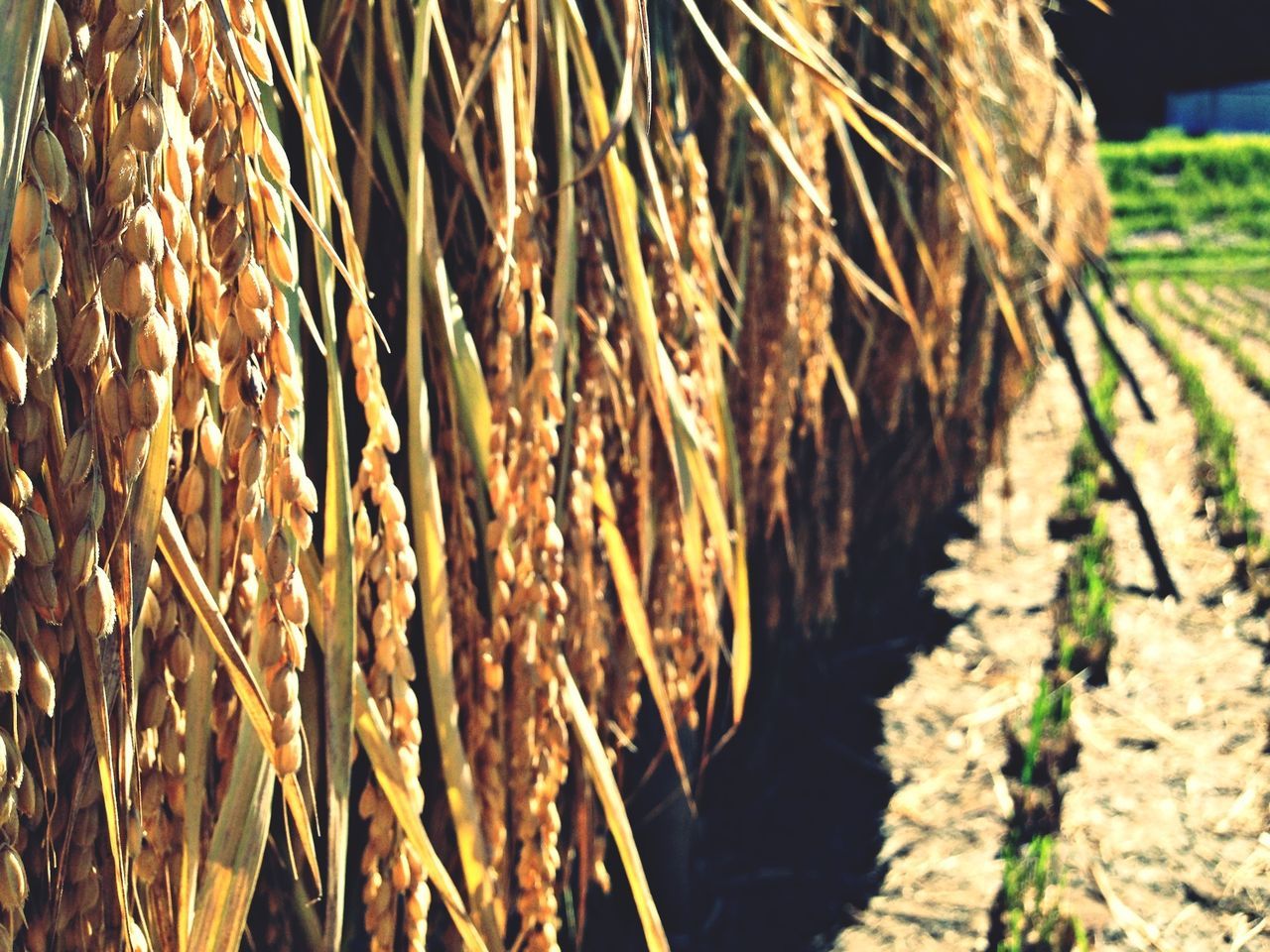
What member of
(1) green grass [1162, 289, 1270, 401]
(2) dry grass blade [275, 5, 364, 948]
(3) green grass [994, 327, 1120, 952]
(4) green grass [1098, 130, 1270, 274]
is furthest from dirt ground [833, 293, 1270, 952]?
(4) green grass [1098, 130, 1270, 274]

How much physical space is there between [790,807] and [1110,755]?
0.79m

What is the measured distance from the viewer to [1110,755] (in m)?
2.92

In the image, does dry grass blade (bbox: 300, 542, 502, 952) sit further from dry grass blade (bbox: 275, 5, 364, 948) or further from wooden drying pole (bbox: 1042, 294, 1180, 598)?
wooden drying pole (bbox: 1042, 294, 1180, 598)

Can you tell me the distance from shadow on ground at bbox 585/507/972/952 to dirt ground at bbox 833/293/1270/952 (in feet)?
0.21

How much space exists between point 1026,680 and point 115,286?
3117 mm

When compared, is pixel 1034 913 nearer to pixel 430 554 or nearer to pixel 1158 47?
pixel 430 554

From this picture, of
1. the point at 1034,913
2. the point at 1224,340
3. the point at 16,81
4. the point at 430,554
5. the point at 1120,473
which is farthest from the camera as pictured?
the point at 1224,340

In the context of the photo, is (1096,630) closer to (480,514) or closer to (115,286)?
(480,514)

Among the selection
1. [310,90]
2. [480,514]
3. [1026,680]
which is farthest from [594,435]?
[1026,680]

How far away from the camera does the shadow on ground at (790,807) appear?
2.07 metres

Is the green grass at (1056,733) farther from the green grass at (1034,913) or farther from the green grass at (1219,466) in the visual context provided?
the green grass at (1219,466)

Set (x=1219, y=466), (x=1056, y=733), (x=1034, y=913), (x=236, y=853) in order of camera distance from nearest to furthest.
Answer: (x=236, y=853) → (x=1034, y=913) → (x=1056, y=733) → (x=1219, y=466)

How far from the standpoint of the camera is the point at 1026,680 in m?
3.34

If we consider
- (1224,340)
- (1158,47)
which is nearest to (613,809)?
(1158,47)
